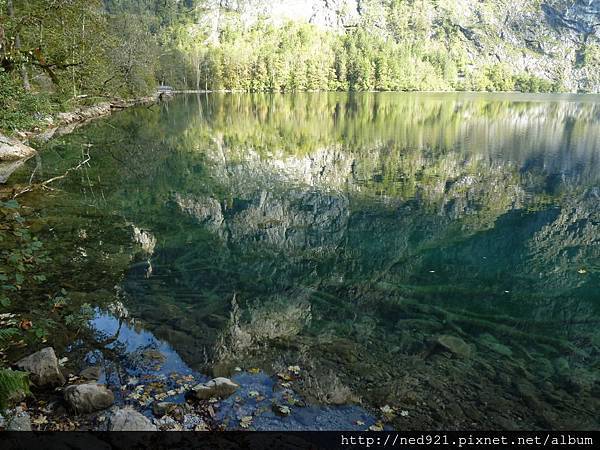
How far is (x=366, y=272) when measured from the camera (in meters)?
15.9

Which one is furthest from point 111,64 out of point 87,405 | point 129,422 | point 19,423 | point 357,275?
point 129,422

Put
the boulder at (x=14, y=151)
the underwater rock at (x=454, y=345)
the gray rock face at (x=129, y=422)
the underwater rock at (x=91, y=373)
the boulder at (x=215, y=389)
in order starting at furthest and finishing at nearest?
1. the boulder at (x=14, y=151)
2. the underwater rock at (x=454, y=345)
3. the underwater rock at (x=91, y=373)
4. the boulder at (x=215, y=389)
5. the gray rock face at (x=129, y=422)

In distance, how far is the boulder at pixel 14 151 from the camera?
1104 inches

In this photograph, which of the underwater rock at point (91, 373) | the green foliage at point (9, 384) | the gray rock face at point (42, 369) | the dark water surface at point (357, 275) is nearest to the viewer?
the green foliage at point (9, 384)

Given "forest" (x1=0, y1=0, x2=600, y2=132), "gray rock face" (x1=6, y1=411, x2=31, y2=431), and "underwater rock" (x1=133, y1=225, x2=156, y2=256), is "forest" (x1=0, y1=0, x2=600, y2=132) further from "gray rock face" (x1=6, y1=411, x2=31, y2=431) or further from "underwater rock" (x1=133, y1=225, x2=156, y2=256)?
"underwater rock" (x1=133, y1=225, x2=156, y2=256)

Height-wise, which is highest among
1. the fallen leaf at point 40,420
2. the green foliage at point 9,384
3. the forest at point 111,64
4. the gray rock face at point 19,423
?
the forest at point 111,64

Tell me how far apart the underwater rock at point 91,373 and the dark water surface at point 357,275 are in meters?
1.57

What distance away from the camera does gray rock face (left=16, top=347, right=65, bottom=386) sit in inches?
343

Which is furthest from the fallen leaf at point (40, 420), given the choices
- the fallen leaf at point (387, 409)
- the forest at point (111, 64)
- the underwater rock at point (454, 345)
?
the underwater rock at point (454, 345)

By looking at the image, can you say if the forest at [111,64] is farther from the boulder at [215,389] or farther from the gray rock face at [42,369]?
the boulder at [215,389]

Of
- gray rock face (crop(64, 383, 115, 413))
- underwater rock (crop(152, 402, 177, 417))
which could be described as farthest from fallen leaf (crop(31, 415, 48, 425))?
underwater rock (crop(152, 402, 177, 417))

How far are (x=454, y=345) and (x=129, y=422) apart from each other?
7.83 m

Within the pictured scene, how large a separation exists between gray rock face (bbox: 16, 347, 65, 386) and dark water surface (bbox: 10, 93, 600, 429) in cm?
228

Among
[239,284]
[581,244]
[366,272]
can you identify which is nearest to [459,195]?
[581,244]
